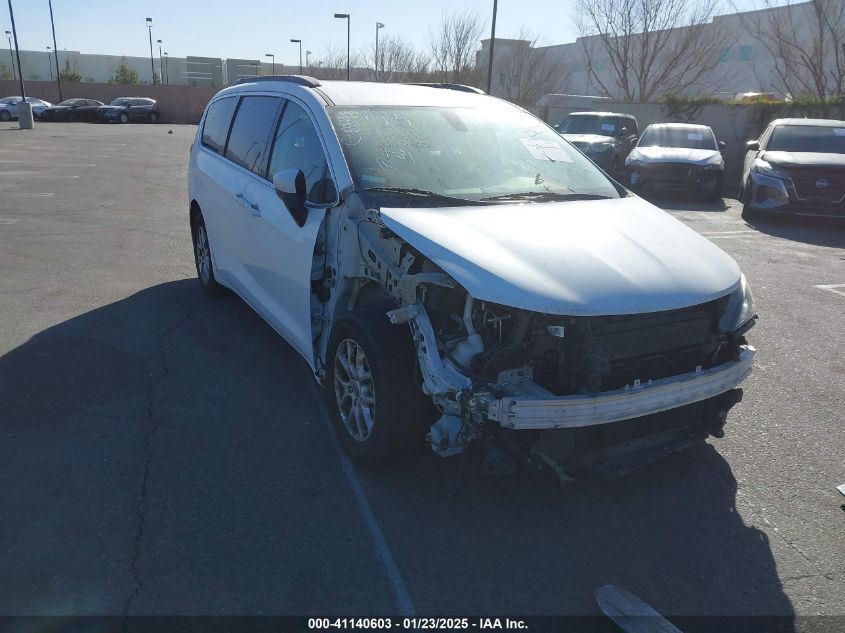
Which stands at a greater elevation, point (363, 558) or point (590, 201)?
point (590, 201)

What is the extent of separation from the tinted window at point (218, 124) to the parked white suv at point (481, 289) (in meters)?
1.27

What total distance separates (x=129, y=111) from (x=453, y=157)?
48763 millimetres

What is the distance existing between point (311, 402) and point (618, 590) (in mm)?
2319

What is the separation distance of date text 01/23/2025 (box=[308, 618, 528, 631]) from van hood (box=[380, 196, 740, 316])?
4.05 feet

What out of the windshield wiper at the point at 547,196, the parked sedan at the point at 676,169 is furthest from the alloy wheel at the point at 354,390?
the parked sedan at the point at 676,169

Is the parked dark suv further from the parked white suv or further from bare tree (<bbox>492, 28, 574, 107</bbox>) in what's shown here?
bare tree (<bbox>492, 28, 574, 107</bbox>)

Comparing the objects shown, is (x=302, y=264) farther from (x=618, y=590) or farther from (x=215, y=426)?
(x=618, y=590)

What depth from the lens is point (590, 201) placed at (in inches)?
167

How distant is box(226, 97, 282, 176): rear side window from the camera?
4.91m

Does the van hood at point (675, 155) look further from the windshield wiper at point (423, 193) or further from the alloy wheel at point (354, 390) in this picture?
the alloy wheel at point (354, 390)

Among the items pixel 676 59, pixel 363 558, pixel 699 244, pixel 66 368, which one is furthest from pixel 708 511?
pixel 676 59

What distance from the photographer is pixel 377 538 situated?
3162 mm

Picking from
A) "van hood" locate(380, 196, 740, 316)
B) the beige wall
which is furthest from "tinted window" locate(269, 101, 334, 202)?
the beige wall

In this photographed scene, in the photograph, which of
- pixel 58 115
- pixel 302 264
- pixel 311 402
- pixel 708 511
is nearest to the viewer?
pixel 708 511
